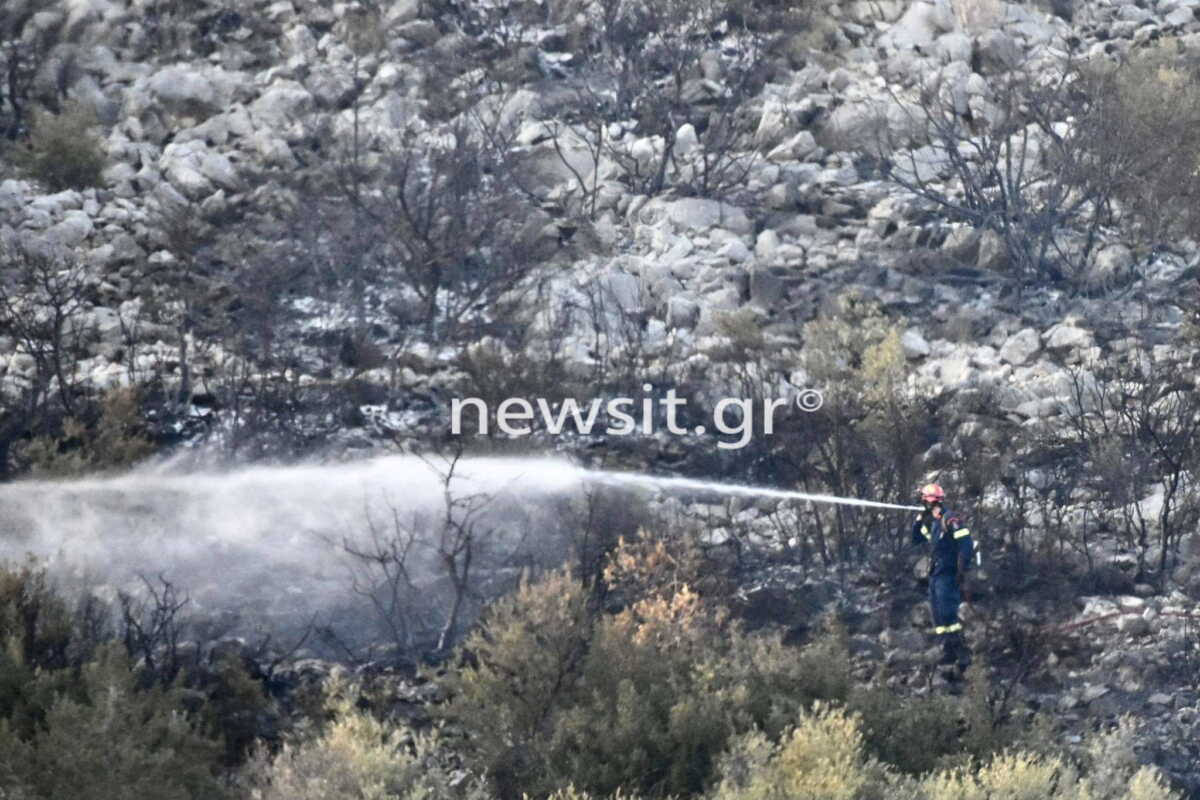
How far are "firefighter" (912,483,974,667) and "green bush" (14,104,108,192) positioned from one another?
971cm

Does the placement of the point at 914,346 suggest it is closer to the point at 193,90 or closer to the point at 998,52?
the point at 998,52

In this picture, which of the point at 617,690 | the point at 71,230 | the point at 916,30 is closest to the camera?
the point at 617,690

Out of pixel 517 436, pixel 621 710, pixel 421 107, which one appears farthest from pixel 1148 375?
pixel 421 107

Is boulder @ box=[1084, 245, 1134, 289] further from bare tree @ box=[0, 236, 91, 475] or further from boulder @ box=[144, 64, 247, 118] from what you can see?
boulder @ box=[144, 64, 247, 118]

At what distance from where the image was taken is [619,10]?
23.2 meters

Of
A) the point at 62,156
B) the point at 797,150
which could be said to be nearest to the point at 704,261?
the point at 797,150

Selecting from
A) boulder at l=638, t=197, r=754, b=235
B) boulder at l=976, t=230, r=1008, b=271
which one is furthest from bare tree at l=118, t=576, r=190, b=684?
boulder at l=976, t=230, r=1008, b=271

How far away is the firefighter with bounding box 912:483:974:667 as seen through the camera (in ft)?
44.0

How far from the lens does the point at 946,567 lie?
44.2ft

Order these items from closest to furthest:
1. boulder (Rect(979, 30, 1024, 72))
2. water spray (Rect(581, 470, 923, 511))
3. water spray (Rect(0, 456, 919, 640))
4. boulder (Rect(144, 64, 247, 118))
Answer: water spray (Rect(0, 456, 919, 640)) < water spray (Rect(581, 470, 923, 511)) < boulder (Rect(144, 64, 247, 118)) < boulder (Rect(979, 30, 1024, 72))

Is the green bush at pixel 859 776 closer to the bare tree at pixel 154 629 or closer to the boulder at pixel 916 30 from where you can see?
the bare tree at pixel 154 629

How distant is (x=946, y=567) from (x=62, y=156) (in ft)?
33.4

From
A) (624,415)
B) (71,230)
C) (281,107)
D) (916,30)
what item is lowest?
(624,415)

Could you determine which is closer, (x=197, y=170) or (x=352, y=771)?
(x=352, y=771)
